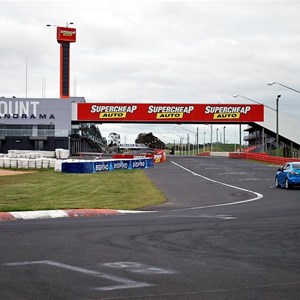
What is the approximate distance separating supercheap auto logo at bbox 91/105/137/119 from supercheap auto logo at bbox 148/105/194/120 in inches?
112

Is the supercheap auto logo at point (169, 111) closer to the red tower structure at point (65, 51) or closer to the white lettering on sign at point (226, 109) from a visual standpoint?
the white lettering on sign at point (226, 109)

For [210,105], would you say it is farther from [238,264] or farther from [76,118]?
[238,264]

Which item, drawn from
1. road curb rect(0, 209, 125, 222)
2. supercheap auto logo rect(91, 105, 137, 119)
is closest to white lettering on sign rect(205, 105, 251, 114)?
supercheap auto logo rect(91, 105, 137, 119)

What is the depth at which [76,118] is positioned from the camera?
87.2 metres

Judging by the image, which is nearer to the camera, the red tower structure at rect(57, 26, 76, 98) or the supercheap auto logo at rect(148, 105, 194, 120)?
the supercheap auto logo at rect(148, 105, 194, 120)

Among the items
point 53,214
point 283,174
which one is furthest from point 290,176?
point 53,214

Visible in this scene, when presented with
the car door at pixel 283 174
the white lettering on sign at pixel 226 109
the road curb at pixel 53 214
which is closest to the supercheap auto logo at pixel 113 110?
the white lettering on sign at pixel 226 109

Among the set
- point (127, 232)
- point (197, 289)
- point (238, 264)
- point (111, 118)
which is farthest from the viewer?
point (111, 118)

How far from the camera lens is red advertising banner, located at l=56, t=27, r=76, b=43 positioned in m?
93.2

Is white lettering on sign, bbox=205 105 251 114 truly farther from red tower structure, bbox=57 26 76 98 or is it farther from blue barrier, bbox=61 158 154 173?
blue barrier, bbox=61 158 154 173

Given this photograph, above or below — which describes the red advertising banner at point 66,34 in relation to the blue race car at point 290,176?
above

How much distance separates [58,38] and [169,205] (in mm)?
77118

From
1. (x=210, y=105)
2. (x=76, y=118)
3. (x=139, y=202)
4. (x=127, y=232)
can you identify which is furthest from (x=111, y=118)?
(x=127, y=232)

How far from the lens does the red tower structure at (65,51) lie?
303ft
